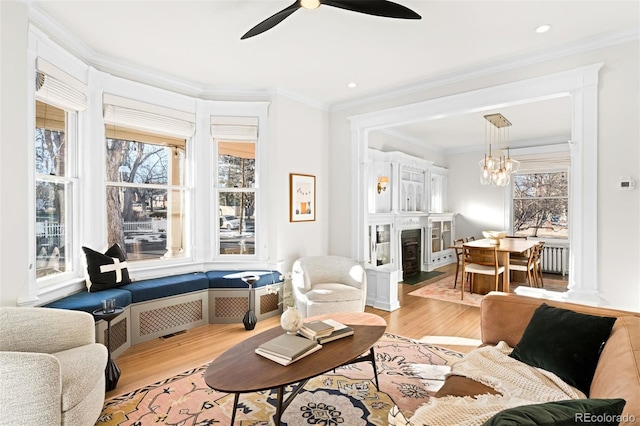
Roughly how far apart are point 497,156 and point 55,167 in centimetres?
792

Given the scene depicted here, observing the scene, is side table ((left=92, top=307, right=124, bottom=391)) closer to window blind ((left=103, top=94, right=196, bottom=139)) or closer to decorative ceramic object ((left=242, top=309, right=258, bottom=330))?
decorative ceramic object ((left=242, top=309, right=258, bottom=330))

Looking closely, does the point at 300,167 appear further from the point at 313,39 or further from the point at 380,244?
the point at 380,244

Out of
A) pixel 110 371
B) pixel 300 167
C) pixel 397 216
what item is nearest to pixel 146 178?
pixel 300 167

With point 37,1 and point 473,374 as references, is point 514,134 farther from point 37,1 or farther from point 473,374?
point 37,1

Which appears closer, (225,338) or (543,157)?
(225,338)

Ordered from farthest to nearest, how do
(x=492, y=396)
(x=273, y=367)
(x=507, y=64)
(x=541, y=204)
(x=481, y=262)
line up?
1. (x=541, y=204)
2. (x=481, y=262)
3. (x=507, y=64)
4. (x=273, y=367)
5. (x=492, y=396)

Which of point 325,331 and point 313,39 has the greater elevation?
point 313,39

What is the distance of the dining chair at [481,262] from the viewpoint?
16.6 ft

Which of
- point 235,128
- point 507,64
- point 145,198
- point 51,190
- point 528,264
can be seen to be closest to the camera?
point 51,190

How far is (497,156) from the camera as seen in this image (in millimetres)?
7719

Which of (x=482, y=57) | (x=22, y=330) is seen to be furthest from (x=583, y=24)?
(x=22, y=330)

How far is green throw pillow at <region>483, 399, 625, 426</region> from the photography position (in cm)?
91

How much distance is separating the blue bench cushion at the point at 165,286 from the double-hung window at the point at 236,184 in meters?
0.58

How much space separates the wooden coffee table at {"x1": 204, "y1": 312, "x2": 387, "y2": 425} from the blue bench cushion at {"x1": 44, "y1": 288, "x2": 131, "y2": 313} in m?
1.51
